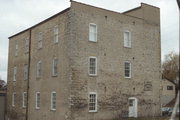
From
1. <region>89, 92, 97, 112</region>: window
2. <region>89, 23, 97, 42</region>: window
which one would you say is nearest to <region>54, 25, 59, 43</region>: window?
<region>89, 23, 97, 42</region>: window

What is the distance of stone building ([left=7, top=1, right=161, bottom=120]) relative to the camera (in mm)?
28125

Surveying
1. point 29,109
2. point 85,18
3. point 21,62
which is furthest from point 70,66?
point 21,62

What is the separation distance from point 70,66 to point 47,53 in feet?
16.9

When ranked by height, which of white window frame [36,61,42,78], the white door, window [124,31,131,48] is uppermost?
window [124,31,131,48]

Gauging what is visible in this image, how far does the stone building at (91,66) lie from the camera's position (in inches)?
1107

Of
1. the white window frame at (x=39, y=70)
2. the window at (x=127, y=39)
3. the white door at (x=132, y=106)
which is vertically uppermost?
the window at (x=127, y=39)

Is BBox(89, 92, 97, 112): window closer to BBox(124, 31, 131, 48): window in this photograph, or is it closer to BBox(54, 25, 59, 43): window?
BBox(54, 25, 59, 43): window

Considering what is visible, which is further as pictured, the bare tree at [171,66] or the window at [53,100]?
the bare tree at [171,66]

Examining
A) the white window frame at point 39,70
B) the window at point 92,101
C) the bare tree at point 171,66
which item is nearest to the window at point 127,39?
the window at point 92,101

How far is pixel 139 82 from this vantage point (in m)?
32.6

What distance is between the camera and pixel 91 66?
29.1m

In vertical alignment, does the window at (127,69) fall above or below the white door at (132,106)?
above

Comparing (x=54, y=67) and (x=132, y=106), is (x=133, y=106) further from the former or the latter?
(x=54, y=67)

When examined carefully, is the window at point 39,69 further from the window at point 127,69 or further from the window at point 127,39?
the window at point 127,39
